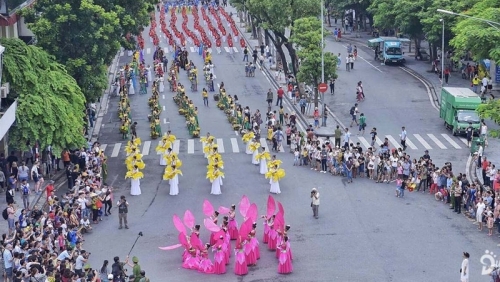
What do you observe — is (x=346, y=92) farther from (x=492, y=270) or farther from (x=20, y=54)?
(x=492, y=270)

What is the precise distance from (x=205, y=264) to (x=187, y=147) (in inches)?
687

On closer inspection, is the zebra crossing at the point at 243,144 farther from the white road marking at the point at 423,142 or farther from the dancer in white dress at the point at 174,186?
the dancer in white dress at the point at 174,186

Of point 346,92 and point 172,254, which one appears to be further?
point 346,92

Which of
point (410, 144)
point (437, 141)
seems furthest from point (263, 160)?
point (437, 141)

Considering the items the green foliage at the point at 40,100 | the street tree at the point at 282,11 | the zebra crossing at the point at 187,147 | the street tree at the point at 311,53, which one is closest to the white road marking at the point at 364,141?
the zebra crossing at the point at 187,147

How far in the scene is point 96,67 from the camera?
46.5 meters

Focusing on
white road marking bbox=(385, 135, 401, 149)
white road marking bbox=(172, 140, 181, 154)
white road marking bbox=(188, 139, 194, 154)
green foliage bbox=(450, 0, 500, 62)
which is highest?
green foliage bbox=(450, 0, 500, 62)

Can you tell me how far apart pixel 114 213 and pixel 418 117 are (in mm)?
22132

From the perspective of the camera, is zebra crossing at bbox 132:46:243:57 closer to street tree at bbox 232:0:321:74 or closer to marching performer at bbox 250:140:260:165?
street tree at bbox 232:0:321:74

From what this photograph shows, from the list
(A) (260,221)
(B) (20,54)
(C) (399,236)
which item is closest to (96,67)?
(B) (20,54)

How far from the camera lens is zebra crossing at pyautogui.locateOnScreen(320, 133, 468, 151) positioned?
151ft

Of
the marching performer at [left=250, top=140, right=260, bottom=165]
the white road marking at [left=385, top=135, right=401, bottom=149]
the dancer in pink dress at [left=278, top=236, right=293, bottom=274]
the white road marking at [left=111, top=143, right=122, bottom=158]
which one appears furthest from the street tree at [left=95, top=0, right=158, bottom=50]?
the dancer in pink dress at [left=278, top=236, right=293, bottom=274]

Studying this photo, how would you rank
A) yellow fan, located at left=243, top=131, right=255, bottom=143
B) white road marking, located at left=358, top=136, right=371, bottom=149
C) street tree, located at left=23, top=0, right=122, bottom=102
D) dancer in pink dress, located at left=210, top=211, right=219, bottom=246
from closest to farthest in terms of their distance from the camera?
dancer in pink dress, located at left=210, top=211, right=219, bottom=246 < yellow fan, located at left=243, top=131, right=255, bottom=143 < street tree, located at left=23, top=0, right=122, bottom=102 < white road marking, located at left=358, top=136, right=371, bottom=149

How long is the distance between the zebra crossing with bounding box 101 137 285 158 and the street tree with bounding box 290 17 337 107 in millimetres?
5703
